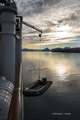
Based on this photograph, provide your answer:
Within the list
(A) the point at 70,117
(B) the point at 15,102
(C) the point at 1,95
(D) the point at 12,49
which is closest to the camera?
(B) the point at 15,102

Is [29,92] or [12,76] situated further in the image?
[29,92]

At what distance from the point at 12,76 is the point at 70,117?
39.1 feet

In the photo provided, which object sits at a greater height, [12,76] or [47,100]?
[12,76]

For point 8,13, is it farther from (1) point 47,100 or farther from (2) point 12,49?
(1) point 47,100

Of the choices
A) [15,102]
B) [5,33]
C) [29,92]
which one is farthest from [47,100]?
[15,102]

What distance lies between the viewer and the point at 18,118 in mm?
1423

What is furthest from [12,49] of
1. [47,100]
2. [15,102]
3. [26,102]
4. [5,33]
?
[47,100]

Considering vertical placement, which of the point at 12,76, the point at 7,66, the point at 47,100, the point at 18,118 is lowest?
the point at 47,100

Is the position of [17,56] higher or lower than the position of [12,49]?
lower

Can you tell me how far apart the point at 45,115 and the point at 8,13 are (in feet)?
45.7

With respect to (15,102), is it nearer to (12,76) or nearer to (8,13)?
(12,76)

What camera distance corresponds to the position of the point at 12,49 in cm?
674

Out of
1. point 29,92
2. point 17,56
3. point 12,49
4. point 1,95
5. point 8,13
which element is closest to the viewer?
point 1,95

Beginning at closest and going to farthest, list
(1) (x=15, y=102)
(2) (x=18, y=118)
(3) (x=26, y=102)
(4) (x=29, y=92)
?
(2) (x=18, y=118) → (1) (x=15, y=102) → (3) (x=26, y=102) → (4) (x=29, y=92)
